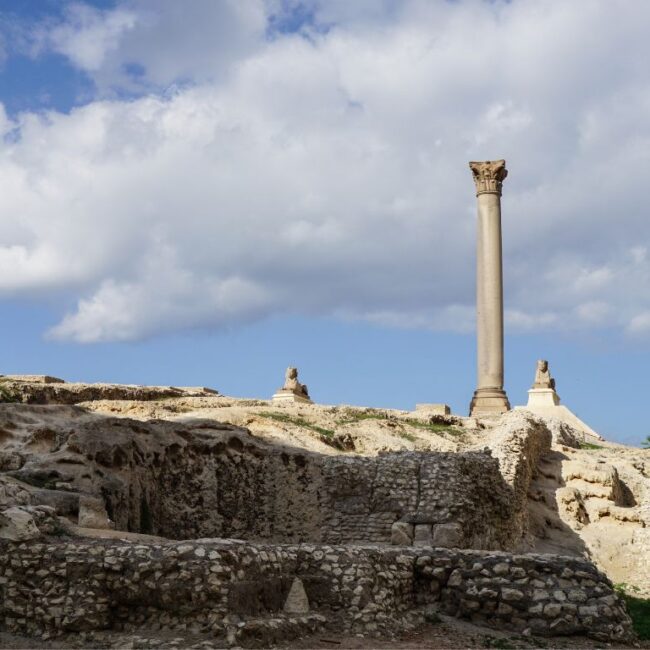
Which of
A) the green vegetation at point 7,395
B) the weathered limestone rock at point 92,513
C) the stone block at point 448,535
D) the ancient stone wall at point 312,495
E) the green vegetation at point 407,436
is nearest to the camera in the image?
the weathered limestone rock at point 92,513

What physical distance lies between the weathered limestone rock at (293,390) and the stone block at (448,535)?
731 inches

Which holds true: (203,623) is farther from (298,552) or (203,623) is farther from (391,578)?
(391,578)

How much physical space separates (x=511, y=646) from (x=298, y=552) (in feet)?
7.87

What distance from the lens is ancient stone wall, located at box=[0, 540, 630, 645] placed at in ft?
31.4

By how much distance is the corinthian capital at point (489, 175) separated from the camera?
3656cm

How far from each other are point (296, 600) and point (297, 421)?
44.6 feet

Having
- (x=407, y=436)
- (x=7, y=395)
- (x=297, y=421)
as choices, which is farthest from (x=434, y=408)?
(x=7, y=395)

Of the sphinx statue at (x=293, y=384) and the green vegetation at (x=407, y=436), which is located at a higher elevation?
the sphinx statue at (x=293, y=384)

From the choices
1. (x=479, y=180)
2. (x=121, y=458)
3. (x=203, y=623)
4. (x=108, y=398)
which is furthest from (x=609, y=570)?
(x=479, y=180)

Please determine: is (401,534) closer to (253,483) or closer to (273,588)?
(253,483)

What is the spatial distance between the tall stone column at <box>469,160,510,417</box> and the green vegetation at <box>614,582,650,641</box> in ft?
51.4

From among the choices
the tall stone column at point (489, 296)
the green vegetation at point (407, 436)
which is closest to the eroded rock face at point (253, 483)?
the green vegetation at point (407, 436)

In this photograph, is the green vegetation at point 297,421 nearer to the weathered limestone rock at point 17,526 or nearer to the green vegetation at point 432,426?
the green vegetation at point 432,426

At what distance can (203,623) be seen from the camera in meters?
9.47
